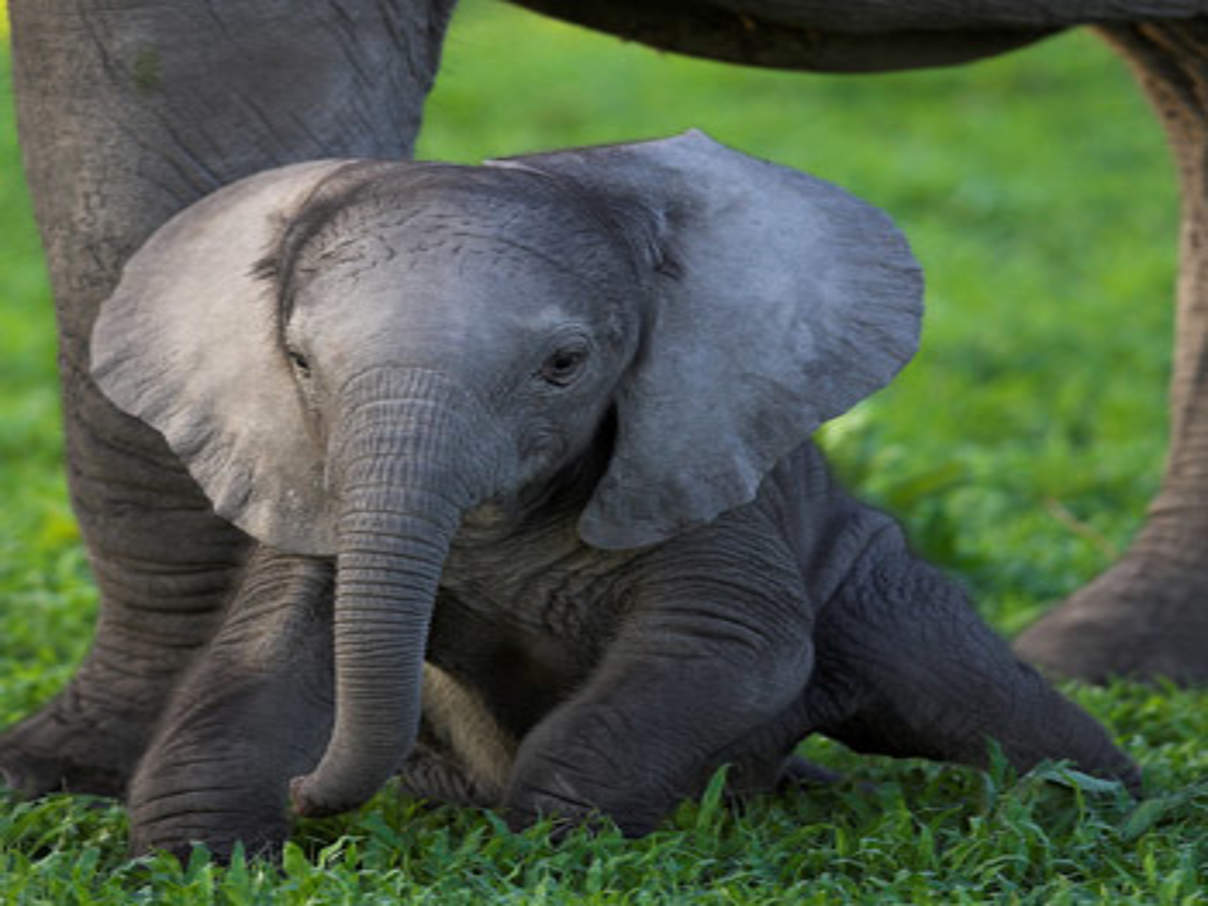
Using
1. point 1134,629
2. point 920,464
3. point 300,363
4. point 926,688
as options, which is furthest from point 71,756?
point 920,464

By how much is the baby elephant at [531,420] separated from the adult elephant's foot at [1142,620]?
1.77m

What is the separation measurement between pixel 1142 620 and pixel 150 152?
2584 millimetres

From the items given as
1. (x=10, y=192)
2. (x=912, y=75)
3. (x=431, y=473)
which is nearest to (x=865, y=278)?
(x=431, y=473)

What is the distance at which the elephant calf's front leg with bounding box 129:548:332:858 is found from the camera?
3.93 meters

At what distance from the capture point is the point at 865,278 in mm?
4195

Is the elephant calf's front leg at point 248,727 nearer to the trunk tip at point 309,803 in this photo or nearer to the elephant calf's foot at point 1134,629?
the trunk tip at point 309,803

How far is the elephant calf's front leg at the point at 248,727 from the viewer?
155 inches

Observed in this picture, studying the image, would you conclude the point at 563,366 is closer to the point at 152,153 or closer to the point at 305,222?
the point at 305,222

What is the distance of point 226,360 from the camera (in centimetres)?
398

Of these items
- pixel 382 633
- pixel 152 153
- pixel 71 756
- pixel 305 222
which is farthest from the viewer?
pixel 71 756

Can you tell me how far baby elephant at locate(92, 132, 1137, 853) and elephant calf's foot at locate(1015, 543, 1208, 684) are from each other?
5.77ft

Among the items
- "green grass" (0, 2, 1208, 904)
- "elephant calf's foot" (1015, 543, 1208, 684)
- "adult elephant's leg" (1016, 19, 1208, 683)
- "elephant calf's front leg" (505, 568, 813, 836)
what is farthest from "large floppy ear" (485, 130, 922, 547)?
"elephant calf's foot" (1015, 543, 1208, 684)

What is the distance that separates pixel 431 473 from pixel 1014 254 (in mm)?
7602

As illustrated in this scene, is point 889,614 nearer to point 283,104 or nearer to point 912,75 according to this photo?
point 283,104
